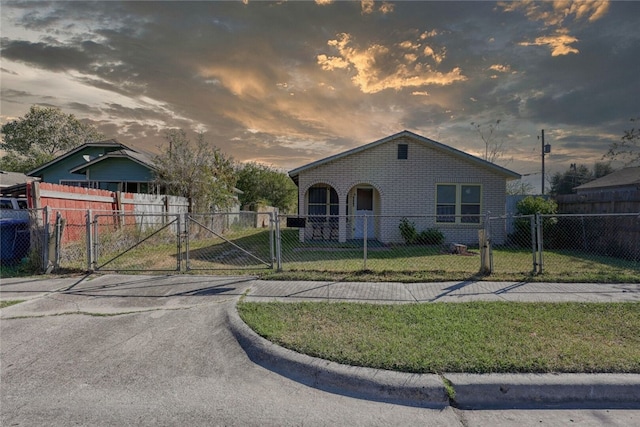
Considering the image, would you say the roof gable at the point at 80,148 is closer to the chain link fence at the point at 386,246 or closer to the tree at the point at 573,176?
the chain link fence at the point at 386,246

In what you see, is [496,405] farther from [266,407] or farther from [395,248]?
[395,248]

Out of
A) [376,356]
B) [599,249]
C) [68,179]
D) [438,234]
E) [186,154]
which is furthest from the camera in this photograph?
[68,179]

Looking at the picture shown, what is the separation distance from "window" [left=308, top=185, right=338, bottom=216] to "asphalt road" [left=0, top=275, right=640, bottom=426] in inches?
371

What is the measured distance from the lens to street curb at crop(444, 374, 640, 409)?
3057 mm

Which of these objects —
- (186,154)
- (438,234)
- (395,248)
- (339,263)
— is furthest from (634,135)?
(186,154)

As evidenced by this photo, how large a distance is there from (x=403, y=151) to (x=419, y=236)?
3587 millimetres

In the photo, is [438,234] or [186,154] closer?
[438,234]

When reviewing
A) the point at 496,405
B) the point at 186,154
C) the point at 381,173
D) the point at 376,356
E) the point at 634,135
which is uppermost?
the point at 634,135

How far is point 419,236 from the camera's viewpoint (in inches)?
531

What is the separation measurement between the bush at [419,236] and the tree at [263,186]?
24.9 metres

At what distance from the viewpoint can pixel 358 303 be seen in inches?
217

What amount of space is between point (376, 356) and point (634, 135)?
28.0 m

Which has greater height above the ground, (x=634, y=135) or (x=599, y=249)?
(x=634, y=135)

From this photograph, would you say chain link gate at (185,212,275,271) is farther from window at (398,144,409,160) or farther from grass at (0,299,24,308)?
window at (398,144,409,160)
